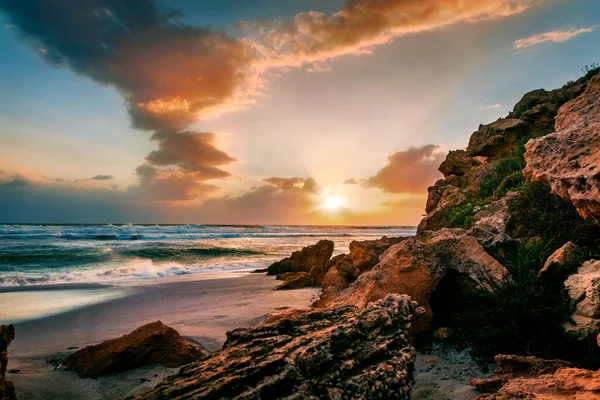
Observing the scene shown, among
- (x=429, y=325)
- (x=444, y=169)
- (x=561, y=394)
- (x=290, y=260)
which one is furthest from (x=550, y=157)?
(x=290, y=260)

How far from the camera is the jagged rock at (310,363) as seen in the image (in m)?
2.23

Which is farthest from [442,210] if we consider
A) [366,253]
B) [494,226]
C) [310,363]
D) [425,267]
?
[310,363]

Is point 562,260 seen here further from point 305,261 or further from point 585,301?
point 305,261

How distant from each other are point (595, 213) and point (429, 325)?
99.2 inches

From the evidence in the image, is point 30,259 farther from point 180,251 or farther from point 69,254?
point 180,251

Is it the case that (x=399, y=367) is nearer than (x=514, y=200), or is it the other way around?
(x=399, y=367)

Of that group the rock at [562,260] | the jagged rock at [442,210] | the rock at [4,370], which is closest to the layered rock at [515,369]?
the rock at [562,260]

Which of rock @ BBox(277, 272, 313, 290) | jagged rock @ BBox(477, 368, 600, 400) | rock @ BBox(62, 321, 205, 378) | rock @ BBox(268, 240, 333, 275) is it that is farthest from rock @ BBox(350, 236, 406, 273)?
jagged rock @ BBox(477, 368, 600, 400)

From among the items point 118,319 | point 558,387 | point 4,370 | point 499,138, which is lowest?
point 118,319

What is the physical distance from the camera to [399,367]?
2.79 metres

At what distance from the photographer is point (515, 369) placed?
3.33 m

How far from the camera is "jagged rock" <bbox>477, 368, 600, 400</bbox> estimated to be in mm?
2488

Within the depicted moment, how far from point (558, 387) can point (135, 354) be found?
4.95 meters

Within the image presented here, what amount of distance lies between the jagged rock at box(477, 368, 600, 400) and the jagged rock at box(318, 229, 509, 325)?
201cm
